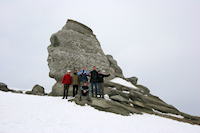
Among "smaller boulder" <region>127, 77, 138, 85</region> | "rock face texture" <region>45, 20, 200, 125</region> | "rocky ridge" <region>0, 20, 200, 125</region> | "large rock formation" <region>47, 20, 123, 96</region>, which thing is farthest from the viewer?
"smaller boulder" <region>127, 77, 138, 85</region>

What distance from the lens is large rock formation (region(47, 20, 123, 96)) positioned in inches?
799

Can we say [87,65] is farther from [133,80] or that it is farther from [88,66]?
[133,80]

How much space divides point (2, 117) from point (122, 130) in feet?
25.8

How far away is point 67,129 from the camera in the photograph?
24.5 feet

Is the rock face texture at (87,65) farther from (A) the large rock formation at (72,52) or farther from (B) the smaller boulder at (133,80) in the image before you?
(B) the smaller boulder at (133,80)

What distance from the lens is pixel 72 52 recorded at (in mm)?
21406

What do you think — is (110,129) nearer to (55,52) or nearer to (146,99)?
(146,99)

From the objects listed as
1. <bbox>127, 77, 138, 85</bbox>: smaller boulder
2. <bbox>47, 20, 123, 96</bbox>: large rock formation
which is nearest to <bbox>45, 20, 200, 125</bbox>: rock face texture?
<bbox>47, 20, 123, 96</bbox>: large rock formation

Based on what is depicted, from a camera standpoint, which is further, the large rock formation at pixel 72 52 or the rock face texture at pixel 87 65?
the large rock formation at pixel 72 52

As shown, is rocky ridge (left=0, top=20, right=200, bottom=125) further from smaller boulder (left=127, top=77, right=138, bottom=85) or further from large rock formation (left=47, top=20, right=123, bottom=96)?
smaller boulder (left=127, top=77, right=138, bottom=85)

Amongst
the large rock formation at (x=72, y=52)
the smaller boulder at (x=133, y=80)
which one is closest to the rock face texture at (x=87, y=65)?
the large rock formation at (x=72, y=52)

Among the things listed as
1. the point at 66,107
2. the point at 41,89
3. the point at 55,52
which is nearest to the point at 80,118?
the point at 66,107

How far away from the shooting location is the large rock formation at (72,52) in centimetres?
2030

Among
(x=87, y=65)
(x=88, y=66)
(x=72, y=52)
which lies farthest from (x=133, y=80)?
(x=72, y=52)
